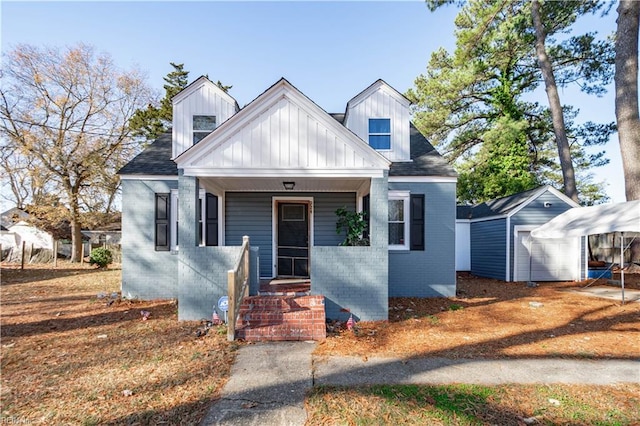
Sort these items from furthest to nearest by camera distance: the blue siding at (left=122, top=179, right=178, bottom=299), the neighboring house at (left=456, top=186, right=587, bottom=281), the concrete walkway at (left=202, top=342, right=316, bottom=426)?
the neighboring house at (left=456, top=186, right=587, bottom=281), the blue siding at (left=122, top=179, right=178, bottom=299), the concrete walkway at (left=202, top=342, right=316, bottom=426)

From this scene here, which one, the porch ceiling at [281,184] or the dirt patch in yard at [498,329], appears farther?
the porch ceiling at [281,184]

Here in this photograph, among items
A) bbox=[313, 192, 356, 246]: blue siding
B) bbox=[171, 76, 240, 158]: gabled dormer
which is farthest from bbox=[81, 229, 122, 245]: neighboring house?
bbox=[313, 192, 356, 246]: blue siding

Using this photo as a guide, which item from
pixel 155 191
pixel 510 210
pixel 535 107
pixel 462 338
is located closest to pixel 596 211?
→ pixel 510 210

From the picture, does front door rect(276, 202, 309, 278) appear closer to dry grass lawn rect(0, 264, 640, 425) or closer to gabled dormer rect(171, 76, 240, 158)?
dry grass lawn rect(0, 264, 640, 425)

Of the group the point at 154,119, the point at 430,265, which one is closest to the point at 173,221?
the point at 430,265

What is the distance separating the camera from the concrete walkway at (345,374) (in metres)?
3.19

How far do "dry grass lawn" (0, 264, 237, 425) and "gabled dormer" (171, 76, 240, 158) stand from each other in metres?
4.76

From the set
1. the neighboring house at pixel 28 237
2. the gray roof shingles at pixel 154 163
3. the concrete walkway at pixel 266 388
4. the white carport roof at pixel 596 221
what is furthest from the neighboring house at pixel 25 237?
the white carport roof at pixel 596 221

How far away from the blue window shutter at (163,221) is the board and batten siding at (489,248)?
11909 millimetres

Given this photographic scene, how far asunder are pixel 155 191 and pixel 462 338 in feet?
27.3

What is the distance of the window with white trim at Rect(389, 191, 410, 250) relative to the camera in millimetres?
8695

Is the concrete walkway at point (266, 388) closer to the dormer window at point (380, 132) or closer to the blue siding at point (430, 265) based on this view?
the blue siding at point (430, 265)

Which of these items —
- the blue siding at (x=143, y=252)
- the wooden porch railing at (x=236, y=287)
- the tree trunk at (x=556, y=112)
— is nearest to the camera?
the wooden porch railing at (x=236, y=287)

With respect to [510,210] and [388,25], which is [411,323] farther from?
[388,25]
